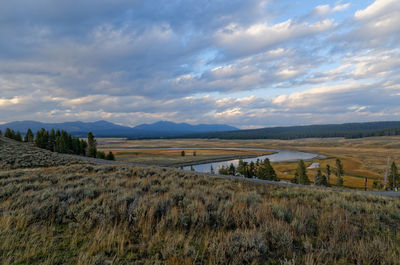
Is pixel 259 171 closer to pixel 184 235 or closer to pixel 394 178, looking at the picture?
pixel 394 178

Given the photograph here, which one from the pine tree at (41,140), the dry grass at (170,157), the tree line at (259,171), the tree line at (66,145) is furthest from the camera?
the dry grass at (170,157)

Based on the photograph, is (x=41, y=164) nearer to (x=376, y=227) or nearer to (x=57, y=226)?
(x=57, y=226)

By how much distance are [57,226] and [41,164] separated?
79.8 ft

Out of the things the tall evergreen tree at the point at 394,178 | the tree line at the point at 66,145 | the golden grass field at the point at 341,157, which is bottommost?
the golden grass field at the point at 341,157

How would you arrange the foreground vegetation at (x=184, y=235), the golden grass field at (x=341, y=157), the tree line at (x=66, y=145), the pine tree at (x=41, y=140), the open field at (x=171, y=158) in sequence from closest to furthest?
the foreground vegetation at (x=184, y=235) → the golden grass field at (x=341, y=157) → the tree line at (x=66, y=145) → the pine tree at (x=41, y=140) → the open field at (x=171, y=158)

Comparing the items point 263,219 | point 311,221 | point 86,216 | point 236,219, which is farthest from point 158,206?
point 311,221

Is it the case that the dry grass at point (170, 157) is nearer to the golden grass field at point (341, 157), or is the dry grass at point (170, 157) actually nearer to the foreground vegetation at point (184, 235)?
the golden grass field at point (341, 157)

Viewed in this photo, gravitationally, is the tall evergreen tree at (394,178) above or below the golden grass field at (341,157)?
above

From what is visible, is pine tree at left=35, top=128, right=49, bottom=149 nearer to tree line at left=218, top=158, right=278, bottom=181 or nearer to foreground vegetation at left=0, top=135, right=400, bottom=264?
tree line at left=218, top=158, right=278, bottom=181

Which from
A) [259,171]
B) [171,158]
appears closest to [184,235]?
[259,171]

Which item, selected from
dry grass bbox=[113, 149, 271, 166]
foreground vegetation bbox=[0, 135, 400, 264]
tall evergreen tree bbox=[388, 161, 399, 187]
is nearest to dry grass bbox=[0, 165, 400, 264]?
foreground vegetation bbox=[0, 135, 400, 264]

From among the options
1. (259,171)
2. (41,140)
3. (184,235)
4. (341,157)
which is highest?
(41,140)

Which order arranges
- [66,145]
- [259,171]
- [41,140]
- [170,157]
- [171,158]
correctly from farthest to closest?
[170,157], [171,158], [66,145], [41,140], [259,171]

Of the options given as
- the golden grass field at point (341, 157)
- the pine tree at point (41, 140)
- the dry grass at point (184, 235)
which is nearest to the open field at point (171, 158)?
the golden grass field at point (341, 157)
